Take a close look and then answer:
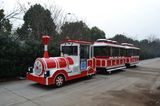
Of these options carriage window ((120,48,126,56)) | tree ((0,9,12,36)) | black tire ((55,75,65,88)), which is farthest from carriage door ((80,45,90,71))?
carriage window ((120,48,126,56))

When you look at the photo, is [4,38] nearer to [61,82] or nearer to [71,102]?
[61,82]

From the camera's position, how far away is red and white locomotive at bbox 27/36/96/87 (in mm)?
7246

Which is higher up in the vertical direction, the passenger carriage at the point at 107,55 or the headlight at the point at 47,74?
the passenger carriage at the point at 107,55

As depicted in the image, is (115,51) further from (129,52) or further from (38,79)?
(38,79)

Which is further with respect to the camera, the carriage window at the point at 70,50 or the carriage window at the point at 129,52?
the carriage window at the point at 129,52

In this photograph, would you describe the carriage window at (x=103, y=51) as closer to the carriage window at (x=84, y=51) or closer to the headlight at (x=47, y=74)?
the carriage window at (x=84, y=51)

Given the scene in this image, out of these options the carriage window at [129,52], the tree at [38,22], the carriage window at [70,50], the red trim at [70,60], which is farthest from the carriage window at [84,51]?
the carriage window at [129,52]

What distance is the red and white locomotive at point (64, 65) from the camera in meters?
7.25

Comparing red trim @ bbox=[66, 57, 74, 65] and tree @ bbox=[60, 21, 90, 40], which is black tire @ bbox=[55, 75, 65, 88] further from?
tree @ bbox=[60, 21, 90, 40]

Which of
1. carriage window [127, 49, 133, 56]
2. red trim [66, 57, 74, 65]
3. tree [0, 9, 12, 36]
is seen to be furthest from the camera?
carriage window [127, 49, 133, 56]

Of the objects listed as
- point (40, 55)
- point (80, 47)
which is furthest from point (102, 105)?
point (40, 55)

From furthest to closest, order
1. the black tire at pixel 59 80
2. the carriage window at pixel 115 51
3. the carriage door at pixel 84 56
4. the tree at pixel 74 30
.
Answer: the tree at pixel 74 30 < the carriage window at pixel 115 51 < the carriage door at pixel 84 56 < the black tire at pixel 59 80

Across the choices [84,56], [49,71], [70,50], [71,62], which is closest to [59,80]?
[49,71]

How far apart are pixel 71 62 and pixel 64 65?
0.66m
